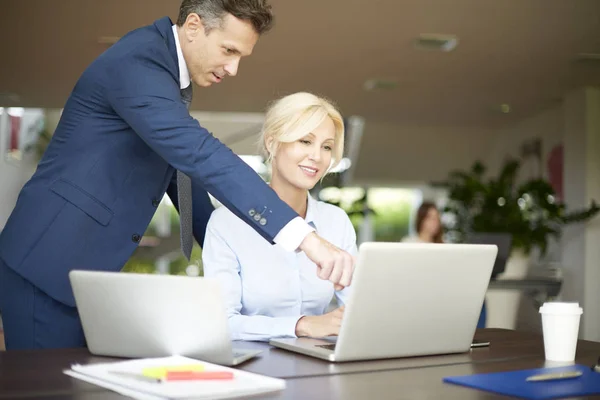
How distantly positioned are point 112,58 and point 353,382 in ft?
3.26

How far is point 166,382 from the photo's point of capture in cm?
129

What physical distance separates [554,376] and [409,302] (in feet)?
1.07

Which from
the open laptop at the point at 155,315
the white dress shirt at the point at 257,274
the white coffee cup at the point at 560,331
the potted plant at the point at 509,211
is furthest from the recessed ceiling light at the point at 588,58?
the open laptop at the point at 155,315

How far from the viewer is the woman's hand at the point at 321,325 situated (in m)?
1.90

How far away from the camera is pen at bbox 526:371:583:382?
4.66 feet

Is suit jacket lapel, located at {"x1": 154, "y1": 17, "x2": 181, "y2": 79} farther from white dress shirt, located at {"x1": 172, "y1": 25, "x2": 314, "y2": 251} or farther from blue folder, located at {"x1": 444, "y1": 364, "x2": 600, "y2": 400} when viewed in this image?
blue folder, located at {"x1": 444, "y1": 364, "x2": 600, "y2": 400}

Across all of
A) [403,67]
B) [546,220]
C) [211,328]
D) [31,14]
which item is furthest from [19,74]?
[211,328]

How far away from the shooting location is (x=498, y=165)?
1071cm

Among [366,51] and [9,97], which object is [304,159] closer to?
[366,51]

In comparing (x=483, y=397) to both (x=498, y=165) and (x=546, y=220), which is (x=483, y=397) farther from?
(x=498, y=165)

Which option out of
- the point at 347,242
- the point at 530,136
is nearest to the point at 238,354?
the point at 347,242

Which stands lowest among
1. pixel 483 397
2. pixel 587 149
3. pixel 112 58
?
pixel 483 397

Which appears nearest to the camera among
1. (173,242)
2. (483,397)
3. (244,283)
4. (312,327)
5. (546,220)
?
(483,397)

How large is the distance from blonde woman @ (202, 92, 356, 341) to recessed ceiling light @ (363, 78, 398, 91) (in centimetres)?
483
